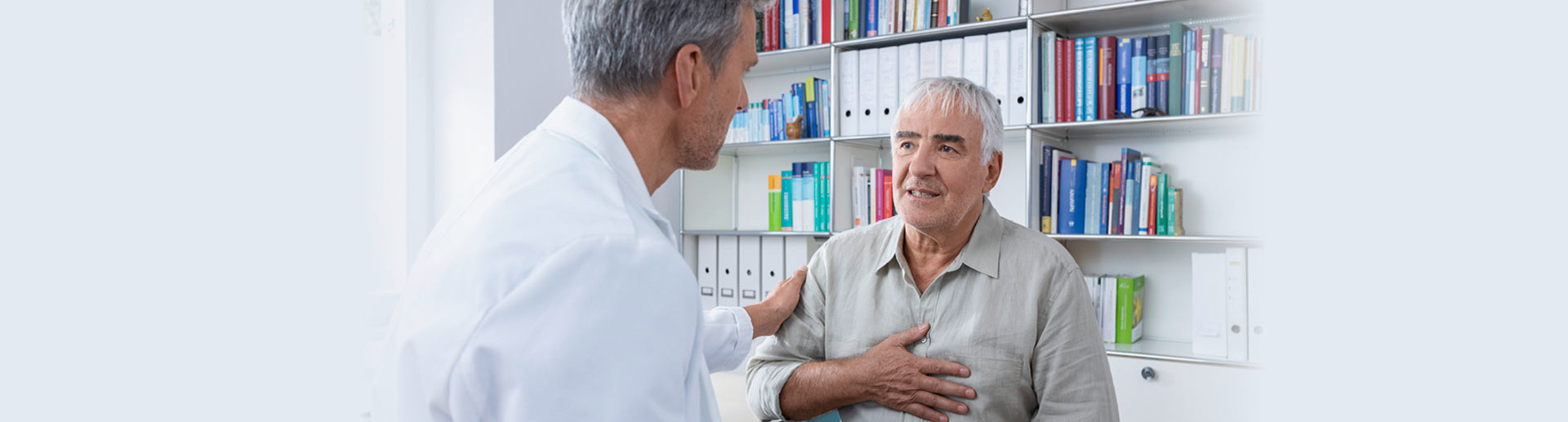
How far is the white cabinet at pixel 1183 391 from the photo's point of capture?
259 cm

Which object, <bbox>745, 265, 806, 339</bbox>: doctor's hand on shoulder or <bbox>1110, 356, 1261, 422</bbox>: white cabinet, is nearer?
<bbox>745, 265, 806, 339</bbox>: doctor's hand on shoulder

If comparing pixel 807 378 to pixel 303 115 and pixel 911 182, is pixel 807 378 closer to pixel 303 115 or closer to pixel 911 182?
pixel 911 182

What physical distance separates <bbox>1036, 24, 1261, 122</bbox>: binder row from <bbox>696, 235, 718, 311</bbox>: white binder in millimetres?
1480

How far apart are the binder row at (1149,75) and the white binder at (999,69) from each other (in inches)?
4.2

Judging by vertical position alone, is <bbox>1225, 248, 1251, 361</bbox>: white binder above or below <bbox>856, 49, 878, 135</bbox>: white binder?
below

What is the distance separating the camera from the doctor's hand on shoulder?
155cm

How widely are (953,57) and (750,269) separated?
46.5 inches

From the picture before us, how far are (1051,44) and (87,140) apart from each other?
2.45 metres

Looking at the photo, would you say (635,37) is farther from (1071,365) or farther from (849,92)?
(849,92)

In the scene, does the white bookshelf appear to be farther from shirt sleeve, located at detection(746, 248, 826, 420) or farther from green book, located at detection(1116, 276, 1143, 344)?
shirt sleeve, located at detection(746, 248, 826, 420)

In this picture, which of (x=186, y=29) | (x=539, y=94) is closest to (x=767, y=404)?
(x=186, y=29)

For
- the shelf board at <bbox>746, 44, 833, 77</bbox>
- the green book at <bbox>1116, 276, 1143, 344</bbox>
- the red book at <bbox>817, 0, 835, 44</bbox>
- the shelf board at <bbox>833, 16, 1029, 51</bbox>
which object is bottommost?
the green book at <bbox>1116, 276, 1143, 344</bbox>

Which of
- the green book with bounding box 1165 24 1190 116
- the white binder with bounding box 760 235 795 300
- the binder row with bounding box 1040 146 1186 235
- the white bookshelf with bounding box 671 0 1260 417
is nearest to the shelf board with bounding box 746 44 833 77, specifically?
the white bookshelf with bounding box 671 0 1260 417

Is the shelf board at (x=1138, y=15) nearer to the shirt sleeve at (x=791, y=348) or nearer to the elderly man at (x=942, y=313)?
the elderly man at (x=942, y=313)
